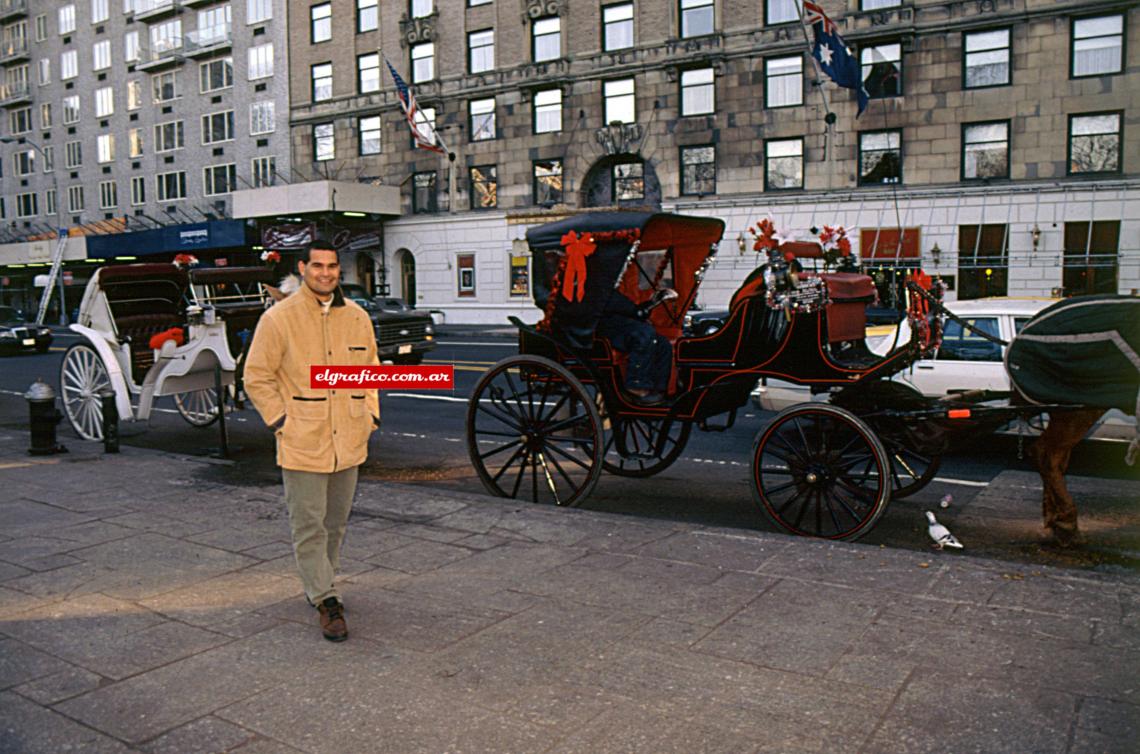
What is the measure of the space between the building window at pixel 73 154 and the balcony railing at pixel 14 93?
5.76m

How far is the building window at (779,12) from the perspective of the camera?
1235 inches

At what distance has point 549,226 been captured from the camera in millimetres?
7805

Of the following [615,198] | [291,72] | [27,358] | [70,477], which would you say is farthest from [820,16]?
[291,72]

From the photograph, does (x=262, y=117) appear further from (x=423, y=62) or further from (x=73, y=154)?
(x=73, y=154)

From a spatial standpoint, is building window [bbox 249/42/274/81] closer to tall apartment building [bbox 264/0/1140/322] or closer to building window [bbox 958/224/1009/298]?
tall apartment building [bbox 264/0/1140/322]

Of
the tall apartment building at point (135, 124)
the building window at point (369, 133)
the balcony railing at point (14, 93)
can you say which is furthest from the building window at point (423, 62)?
the balcony railing at point (14, 93)

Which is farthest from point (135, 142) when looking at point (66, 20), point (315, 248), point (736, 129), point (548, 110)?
point (315, 248)

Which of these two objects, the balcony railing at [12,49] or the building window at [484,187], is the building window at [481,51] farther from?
the balcony railing at [12,49]

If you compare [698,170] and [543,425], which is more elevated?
[698,170]

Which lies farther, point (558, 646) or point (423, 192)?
point (423, 192)

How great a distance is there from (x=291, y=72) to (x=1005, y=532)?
4412 centimetres

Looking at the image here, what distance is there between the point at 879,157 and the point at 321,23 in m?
A: 27.0

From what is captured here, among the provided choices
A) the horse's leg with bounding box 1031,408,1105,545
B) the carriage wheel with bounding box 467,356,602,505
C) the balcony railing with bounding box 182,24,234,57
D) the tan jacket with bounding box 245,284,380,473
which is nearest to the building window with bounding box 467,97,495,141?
the balcony railing with bounding box 182,24,234,57

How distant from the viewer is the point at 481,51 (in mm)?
38594
